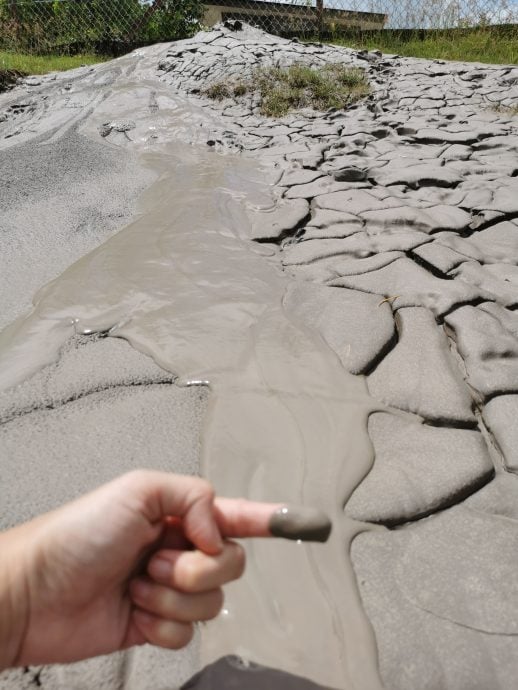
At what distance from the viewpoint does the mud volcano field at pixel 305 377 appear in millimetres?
1143

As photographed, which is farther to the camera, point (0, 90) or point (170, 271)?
point (0, 90)

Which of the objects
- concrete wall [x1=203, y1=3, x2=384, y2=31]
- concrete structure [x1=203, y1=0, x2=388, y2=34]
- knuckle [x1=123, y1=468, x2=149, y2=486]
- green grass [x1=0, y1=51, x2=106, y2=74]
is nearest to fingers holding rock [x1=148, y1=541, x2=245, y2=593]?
knuckle [x1=123, y1=468, x2=149, y2=486]

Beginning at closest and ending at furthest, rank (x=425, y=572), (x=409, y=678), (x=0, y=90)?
(x=409, y=678)
(x=425, y=572)
(x=0, y=90)

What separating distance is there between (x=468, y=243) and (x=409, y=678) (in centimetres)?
224

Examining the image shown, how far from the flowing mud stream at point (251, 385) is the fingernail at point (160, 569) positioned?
274 millimetres

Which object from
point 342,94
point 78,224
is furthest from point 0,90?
point 78,224

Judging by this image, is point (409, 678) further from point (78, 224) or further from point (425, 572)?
point (78, 224)

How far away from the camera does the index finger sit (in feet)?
3.06

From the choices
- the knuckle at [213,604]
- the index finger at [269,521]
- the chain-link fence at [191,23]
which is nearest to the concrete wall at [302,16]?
the chain-link fence at [191,23]

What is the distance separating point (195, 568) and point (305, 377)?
1020 mm

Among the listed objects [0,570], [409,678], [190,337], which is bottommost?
[409,678]

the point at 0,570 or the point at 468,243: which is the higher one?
the point at 0,570

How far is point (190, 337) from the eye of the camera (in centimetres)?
206

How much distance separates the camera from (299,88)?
5984 mm
